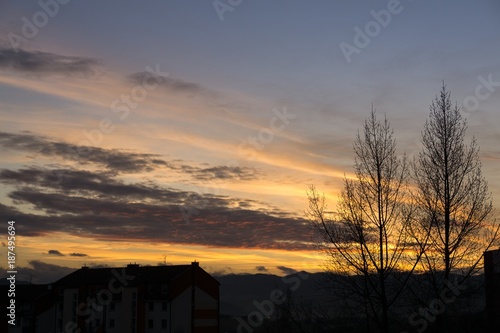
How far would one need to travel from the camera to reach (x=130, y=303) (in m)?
70.7

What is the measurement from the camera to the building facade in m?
69.5

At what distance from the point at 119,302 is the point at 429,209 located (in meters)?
62.5

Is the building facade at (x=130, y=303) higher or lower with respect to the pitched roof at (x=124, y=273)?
lower

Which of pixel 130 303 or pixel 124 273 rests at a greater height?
pixel 124 273

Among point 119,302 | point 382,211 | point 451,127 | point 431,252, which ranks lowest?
point 119,302

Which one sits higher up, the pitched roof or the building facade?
the pitched roof

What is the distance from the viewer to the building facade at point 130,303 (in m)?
69.5

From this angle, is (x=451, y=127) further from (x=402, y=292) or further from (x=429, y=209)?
(x=402, y=292)

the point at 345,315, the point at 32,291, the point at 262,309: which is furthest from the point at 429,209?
the point at 32,291

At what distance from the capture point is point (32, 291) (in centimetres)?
7788

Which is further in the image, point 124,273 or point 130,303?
point 124,273

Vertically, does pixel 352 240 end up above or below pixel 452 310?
above

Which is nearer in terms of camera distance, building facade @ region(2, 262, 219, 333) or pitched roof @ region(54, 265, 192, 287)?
building facade @ region(2, 262, 219, 333)

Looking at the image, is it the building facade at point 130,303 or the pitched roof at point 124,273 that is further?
the pitched roof at point 124,273
